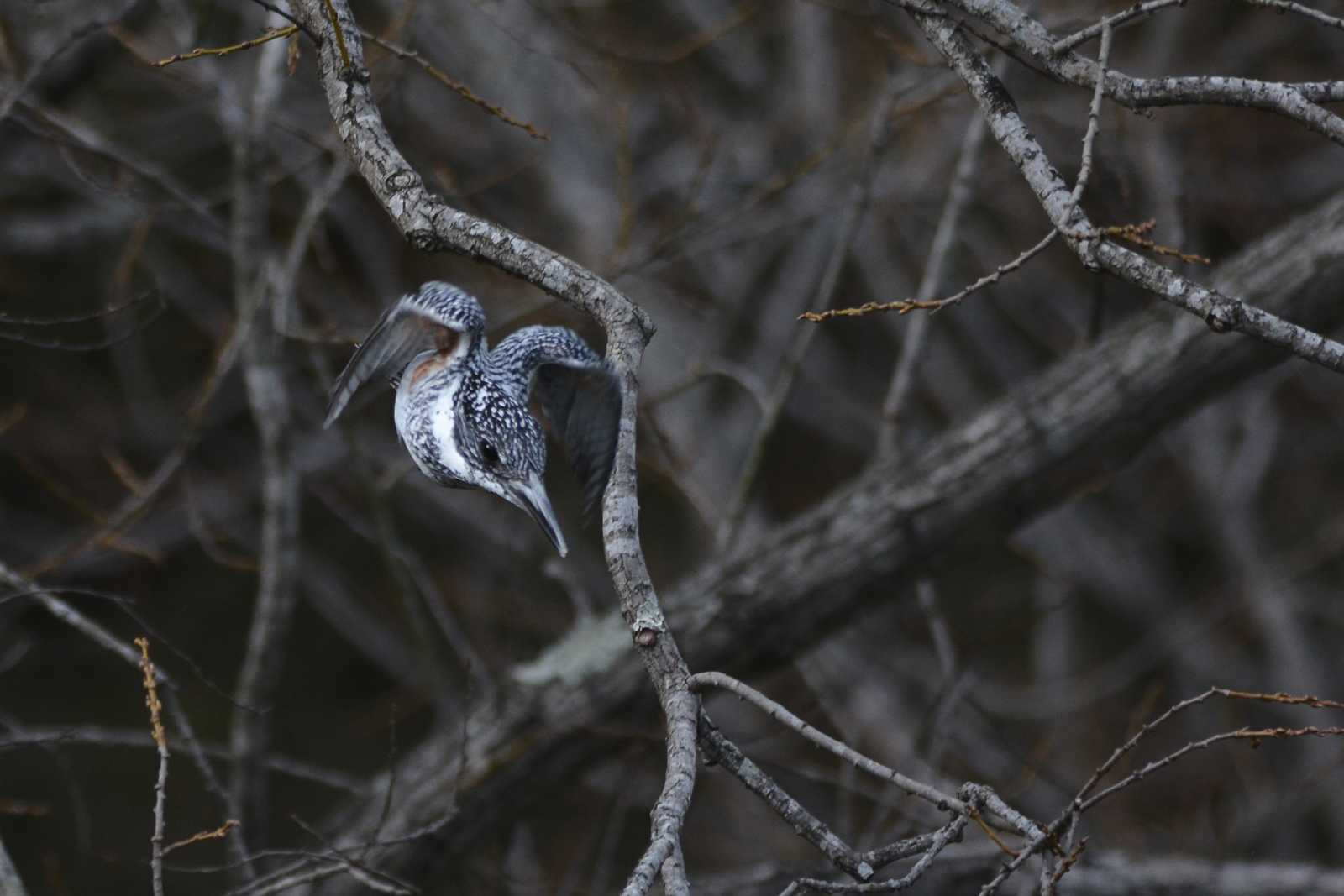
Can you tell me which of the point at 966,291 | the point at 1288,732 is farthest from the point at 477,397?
the point at 1288,732

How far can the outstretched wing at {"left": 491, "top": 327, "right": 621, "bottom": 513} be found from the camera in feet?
6.22

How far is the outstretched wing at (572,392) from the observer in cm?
189

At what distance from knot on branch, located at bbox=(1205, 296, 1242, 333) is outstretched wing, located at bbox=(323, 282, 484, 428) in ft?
3.49

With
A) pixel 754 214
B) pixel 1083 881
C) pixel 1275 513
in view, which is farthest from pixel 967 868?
pixel 1275 513

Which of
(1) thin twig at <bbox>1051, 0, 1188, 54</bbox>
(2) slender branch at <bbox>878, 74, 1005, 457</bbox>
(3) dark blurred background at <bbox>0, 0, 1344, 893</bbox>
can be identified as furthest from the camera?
(3) dark blurred background at <bbox>0, 0, 1344, 893</bbox>

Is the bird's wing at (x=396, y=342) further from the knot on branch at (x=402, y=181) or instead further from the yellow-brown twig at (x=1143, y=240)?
the yellow-brown twig at (x=1143, y=240)

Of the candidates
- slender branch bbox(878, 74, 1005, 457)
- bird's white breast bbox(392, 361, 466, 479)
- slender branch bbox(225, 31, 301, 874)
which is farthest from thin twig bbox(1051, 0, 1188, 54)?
slender branch bbox(225, 31, 301, 874)

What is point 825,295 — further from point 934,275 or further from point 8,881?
point 8,881

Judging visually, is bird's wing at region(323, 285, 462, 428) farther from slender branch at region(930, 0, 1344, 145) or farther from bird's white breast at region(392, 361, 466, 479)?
slender branch at region(930, 0, 1344, 145)

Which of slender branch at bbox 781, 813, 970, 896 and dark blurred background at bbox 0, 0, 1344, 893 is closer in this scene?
slender branch at bbox 781, 813, 970, 896

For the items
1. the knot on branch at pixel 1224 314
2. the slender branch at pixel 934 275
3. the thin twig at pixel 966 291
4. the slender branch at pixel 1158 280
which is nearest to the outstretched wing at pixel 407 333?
the thin twig at pixel 966 291

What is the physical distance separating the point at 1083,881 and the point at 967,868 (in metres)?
0.31

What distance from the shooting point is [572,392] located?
2088 millimetres

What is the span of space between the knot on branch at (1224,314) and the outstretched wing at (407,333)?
1.06 metres
